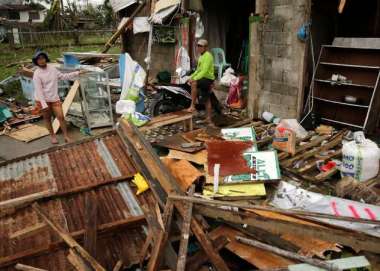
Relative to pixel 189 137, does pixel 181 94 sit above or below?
above

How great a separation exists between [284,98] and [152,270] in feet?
17.6

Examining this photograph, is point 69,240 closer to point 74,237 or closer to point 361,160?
point 74,237

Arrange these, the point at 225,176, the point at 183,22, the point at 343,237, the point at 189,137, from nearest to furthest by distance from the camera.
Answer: the point at 343,237
the point at 225,176
the point at 189,137
the point at 183,22

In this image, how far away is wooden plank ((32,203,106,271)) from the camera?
9.20ft

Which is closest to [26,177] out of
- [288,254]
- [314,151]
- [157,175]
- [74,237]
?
[74,237]


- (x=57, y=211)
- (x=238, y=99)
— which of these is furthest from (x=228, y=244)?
(x=238, y=99)

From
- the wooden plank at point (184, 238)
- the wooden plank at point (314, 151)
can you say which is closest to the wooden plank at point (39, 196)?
the wooden plank at point (184, 238)

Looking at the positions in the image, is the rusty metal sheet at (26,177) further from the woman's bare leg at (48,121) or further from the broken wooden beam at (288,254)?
the woman's bare leg at (48,121)

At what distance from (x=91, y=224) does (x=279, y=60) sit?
5305 millimetres

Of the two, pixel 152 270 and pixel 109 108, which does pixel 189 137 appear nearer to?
pixel 109 108

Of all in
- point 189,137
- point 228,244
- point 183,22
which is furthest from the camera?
point 183,22

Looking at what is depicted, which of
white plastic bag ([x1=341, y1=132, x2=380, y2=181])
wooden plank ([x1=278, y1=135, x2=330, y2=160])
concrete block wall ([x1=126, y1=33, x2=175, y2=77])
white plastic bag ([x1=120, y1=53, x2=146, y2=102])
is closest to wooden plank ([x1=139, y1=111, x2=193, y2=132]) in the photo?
white plastic bag ([x1=120, y1=53, x2=146, y2=102])

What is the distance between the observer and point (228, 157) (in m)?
4.89

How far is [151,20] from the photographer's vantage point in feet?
32.5
